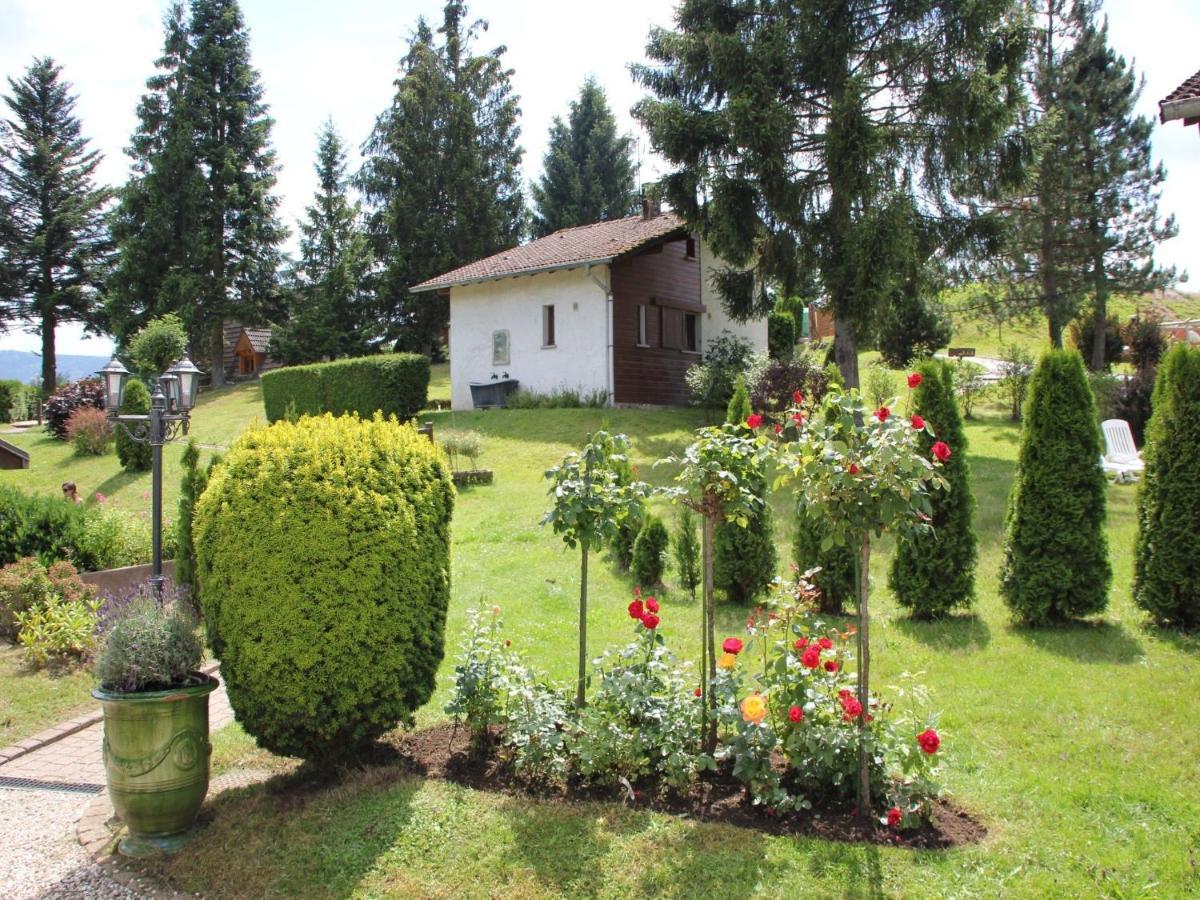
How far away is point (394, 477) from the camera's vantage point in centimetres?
443

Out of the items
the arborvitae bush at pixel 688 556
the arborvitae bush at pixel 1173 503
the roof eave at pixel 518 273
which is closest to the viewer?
the arborvitae bush at pixel 1173 503

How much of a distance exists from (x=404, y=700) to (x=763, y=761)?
1864 mm

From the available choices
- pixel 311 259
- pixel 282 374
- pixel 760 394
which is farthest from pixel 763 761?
pixel 311 259

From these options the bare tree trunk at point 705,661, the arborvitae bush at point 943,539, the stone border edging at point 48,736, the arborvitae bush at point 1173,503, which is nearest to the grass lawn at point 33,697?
the stone border edging at point 48,736

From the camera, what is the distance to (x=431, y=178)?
34875mm

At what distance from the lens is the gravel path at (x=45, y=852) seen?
3.74m

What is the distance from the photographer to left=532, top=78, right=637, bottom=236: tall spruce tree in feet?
128

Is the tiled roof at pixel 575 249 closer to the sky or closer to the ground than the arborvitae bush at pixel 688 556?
closer to the sky

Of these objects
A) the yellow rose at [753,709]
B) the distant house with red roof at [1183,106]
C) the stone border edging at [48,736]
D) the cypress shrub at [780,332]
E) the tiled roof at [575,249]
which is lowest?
the stone border edging at [48,736]

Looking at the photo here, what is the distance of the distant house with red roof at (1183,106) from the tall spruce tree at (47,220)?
40.3 meters

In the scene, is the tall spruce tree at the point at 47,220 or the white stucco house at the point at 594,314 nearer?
the white stucco house at the point at 594,314

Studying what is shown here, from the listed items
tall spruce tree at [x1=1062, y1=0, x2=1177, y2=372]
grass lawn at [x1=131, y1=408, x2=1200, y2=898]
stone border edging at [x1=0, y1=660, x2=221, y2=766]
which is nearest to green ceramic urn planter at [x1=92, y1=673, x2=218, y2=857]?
grass lawn at [x1=131, y1=408, x2=1200, y2=898]

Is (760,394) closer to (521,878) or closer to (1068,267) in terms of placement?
(1068,267)

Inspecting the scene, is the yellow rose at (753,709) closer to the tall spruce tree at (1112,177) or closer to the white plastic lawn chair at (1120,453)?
the white plastic lawn chair at (1120,453)
